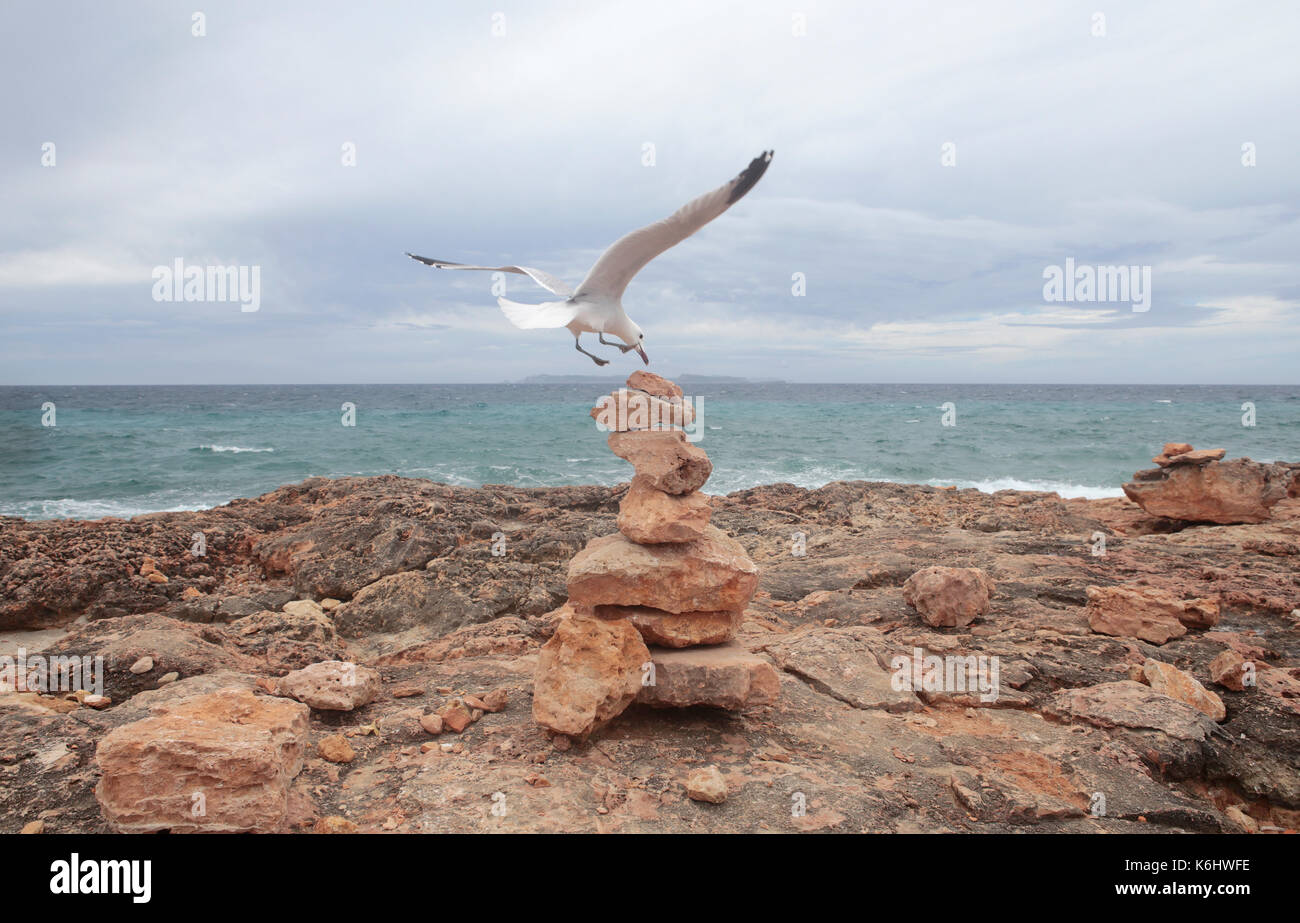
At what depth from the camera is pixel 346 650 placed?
20.4 ft

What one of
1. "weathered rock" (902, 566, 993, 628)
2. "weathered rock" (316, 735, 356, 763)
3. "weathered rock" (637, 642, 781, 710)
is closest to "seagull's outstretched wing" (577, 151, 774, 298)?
"weathered rock" (637, 642, 781, 710)

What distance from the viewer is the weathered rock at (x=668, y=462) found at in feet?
15.4

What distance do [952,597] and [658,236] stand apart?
406 centimetres

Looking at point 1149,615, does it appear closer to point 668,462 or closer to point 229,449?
point 668,462

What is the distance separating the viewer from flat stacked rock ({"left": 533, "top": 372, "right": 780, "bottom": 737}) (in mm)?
4090

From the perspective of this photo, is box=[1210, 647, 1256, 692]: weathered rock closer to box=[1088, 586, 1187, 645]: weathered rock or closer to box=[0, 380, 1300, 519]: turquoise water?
box=[1088, 586, 1187, 645]: weathered rock

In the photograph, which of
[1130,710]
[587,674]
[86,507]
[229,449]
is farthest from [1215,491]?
[229,449]

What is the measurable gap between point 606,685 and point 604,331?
2368 millimetres

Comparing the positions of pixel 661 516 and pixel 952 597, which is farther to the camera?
pixel 952 597

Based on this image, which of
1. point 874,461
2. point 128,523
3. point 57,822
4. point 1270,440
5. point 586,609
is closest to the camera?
point 57,822

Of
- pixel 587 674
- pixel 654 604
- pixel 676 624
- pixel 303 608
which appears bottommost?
pixel 303 608

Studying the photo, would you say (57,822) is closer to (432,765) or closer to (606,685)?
(432,765)

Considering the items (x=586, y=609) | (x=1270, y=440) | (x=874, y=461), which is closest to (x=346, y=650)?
(x=586, y=609)

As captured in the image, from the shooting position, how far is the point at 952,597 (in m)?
6.14
